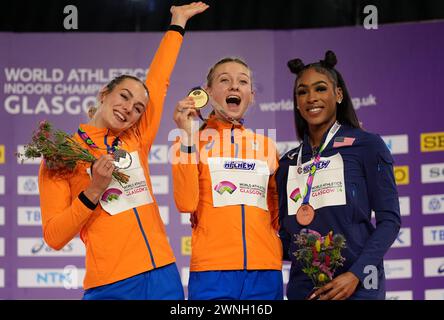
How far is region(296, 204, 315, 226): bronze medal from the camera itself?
3131 millimetres

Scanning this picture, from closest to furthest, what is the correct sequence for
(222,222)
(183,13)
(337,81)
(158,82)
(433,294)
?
(222,222) < (337,81) < (158,82) < (183,13) < (433,294)

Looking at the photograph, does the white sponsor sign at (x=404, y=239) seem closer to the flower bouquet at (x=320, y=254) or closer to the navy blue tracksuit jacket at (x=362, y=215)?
the navy blue tracksuit jacket at (x=362, y=215)

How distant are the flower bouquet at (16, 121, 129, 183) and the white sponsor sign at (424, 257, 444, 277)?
309 centimetres

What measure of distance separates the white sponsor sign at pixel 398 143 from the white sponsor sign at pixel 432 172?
0.64ft

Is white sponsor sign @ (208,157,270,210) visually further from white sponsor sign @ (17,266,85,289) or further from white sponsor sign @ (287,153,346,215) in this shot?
white sponsor sign @ (17,266,85,289)

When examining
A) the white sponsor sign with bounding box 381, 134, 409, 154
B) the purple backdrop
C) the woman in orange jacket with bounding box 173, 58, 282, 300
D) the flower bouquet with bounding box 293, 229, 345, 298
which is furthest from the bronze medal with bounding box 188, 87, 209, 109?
the white sponsor sign with bounding box 381, 134, 409, 154

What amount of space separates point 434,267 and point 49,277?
9.83ft

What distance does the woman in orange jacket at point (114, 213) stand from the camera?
3064 millimetres

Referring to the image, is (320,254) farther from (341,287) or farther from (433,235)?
(433,235)

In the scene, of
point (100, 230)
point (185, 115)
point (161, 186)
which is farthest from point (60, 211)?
point (161, 186)

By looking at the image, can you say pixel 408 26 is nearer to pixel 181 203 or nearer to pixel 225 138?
pixel 225 138

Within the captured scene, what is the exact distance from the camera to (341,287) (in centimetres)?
296

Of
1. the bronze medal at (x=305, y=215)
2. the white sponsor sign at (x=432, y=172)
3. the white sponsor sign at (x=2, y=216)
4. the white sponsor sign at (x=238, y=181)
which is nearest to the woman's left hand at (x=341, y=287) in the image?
the bronze medal at (x=305, y=215)
